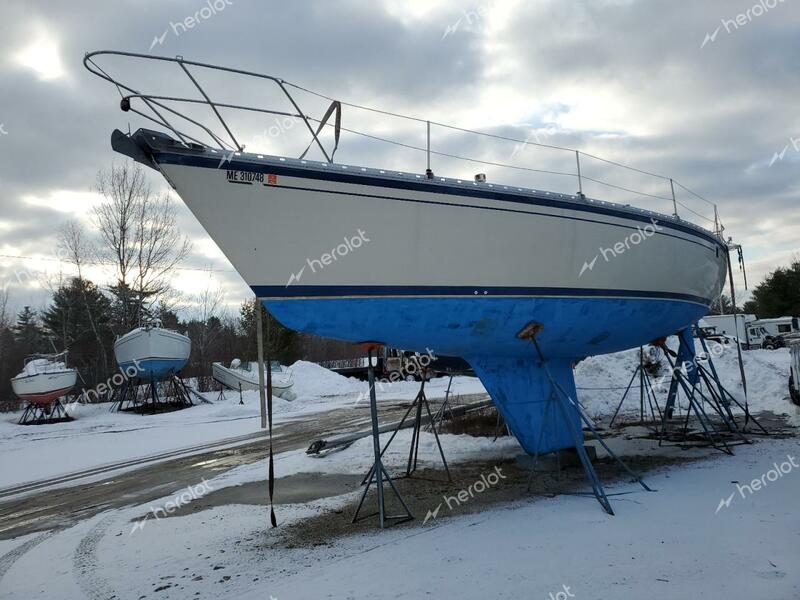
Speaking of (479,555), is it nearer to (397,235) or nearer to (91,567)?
(397,235)

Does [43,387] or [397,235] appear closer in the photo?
[397,235]

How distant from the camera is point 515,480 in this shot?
6.62 meters

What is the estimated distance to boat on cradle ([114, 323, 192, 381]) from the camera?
1936 centimetres

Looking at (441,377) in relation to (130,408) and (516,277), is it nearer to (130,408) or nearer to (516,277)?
(130,408)

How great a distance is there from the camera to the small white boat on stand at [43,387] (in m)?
18.0

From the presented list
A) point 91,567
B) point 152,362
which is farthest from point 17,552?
point 152,362

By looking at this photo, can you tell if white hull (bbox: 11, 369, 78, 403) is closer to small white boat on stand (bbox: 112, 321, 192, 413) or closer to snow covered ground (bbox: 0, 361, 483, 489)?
snow covered ground (bbox: 0, 361, 483, 489)

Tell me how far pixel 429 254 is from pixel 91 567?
410 cm

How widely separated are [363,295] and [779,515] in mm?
4139

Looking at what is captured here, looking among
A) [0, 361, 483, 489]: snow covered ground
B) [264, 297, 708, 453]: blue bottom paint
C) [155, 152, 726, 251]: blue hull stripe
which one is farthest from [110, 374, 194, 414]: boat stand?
[155, 152, 726, 251]: blue hull stripe

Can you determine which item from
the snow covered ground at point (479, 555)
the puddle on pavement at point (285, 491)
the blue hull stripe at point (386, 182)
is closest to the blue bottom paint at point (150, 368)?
the puddle on pavement at point (285, 491)

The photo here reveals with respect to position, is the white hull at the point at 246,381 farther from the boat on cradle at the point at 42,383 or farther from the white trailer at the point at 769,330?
the white trailer at the point at 769,330

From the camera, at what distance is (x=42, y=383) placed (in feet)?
59.3

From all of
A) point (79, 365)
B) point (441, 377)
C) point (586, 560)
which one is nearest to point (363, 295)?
point (586, 560)
